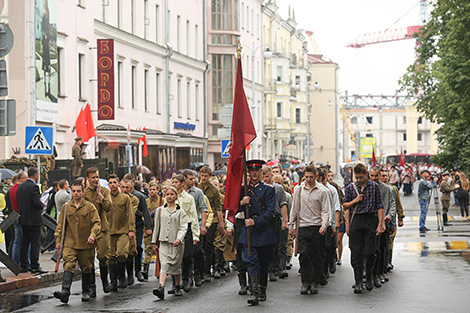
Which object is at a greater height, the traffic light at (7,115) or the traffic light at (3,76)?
the traffic light at (3,76)

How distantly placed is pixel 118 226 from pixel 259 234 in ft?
8.03

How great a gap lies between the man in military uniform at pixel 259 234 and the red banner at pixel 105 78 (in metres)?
22.4

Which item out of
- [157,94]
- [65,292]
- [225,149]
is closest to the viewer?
[65,292]

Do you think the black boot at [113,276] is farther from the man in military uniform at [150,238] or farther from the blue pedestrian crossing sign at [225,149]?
the blue pedestrian crossing sign at [225,149]

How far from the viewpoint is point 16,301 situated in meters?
13.7

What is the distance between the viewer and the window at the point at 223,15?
57.0 metres

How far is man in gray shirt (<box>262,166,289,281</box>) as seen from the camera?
51.3 ft

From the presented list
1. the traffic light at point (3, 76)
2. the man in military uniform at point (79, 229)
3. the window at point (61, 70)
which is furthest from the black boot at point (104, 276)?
the window at point (61, 70)

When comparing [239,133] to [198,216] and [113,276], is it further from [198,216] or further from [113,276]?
[113,276]

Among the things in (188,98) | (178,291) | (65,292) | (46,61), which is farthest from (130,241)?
(188,98)

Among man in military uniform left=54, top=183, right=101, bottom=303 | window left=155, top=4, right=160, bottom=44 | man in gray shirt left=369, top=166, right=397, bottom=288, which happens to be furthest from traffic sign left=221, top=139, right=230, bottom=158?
man in military uniform left=54, top=183, right=101, bottom=303

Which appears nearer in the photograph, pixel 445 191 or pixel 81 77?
pixel 445 191

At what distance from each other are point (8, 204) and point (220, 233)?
150 inches

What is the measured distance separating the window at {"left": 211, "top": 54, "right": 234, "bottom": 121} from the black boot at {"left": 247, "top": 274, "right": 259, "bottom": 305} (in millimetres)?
43554
